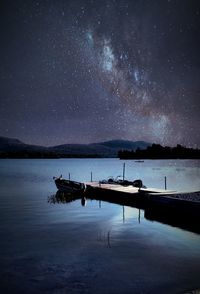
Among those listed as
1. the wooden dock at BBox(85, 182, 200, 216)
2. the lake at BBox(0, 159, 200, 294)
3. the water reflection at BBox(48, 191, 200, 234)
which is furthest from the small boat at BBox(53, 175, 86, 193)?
the lake at BBox(0, 159, 200, 294)

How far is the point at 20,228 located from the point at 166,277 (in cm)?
1308

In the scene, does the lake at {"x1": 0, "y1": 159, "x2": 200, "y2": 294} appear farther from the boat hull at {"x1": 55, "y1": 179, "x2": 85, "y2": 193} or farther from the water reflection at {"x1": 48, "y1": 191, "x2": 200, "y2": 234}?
the boat hull at {"x1": 55, "y1": 179, "x2": 85, "y2": 193}

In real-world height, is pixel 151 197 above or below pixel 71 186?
above

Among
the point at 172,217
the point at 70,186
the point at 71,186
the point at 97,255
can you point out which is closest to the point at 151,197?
the point at 172,217

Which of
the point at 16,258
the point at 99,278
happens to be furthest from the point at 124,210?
the point at 99,278

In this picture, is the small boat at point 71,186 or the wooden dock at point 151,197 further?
the small boat at point 71,186

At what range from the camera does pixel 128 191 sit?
32.6 metres

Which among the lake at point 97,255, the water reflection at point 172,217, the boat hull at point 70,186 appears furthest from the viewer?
the boat hull at point 70,186

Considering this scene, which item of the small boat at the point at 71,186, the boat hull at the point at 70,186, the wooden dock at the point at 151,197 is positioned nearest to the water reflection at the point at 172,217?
the wooden dock at the point at 151,197

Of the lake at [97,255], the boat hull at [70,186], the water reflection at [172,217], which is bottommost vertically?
the lake at [97,255]

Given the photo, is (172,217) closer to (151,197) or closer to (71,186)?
(151,197)

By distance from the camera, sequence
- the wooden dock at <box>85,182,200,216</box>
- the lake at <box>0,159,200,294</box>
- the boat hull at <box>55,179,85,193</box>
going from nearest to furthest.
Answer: the lake at <box>0,159,200,294</box>
the wooden dock at <box>85,182,200,216</box>
the boat hull at <box>55,179,85,193</box>

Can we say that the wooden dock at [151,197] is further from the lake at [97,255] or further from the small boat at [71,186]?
the lake at [97,255]

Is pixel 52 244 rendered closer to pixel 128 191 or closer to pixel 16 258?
pixel 16 258
